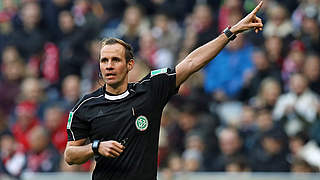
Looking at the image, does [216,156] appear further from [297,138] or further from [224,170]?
[297,138]

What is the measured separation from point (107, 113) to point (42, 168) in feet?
19.3

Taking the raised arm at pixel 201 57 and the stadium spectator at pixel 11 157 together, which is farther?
the stadium spectator at pixel 11 157

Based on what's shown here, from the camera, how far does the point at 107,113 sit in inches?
239

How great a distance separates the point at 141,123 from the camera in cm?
606

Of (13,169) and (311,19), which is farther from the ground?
(311,19)

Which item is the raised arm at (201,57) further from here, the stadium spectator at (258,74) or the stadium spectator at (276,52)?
the stadium spectator at (276,52)

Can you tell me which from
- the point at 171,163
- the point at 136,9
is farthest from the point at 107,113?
the point at 136,9

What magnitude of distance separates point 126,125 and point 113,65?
0.50 m

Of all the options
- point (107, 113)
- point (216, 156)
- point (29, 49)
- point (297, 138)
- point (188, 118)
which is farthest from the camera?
point (29, 49)

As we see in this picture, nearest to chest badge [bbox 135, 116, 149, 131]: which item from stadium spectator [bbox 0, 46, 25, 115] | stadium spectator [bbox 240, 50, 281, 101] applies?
stadium spectator [bbox 240, 50, 281, 101]

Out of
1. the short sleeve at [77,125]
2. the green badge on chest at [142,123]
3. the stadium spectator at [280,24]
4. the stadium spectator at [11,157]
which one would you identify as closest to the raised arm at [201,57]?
the green badge on chest at [142,123]

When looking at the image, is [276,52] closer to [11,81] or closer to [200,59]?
[200,59]

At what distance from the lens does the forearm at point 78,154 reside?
19.1 feet

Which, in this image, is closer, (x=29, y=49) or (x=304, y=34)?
(x=304, y=34)
